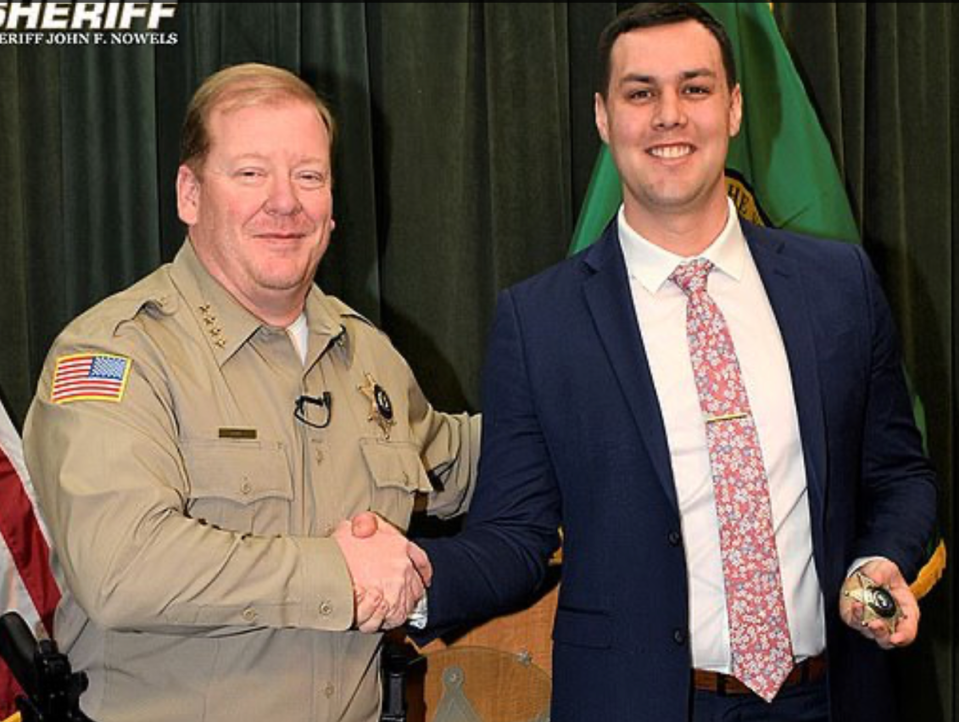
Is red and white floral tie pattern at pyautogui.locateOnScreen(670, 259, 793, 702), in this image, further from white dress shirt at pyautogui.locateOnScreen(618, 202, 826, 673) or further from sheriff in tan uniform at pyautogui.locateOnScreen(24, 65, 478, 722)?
sheriff in tan uniform at pyautogui.locateOnScreen(24, 65, 478, 722)

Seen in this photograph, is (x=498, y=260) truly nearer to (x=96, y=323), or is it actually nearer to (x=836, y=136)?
(x=836, y=136)

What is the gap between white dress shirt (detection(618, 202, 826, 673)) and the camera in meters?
2.15

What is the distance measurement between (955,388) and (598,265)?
2189 mm

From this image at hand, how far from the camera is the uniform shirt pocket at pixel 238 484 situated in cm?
206

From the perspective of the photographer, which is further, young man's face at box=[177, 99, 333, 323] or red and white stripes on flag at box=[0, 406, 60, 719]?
red and white stripes on flag at box=[0, 406, 60, 719]

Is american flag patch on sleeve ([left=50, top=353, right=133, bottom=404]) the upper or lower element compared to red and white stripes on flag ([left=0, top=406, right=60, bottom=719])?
upper

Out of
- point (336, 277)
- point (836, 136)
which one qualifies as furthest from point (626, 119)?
point (836, 136)

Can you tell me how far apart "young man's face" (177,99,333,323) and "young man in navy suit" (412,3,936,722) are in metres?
0.36

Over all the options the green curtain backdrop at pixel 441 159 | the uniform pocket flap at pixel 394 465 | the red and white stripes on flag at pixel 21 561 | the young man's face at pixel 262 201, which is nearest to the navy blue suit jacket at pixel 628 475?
the uniform pocket flap at pixel 394 465

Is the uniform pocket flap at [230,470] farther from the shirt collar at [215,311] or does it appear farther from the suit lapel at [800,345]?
the suit lapel at [800,345]

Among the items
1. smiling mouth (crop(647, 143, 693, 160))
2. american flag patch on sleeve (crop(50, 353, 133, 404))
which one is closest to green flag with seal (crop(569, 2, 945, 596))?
smiling mouth (crop(647, 143, 693, 160))

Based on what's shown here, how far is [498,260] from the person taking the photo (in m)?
3.73

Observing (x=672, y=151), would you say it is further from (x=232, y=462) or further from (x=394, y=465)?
(x=232, y=462)

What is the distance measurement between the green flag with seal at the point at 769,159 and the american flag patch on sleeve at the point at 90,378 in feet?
4.66
